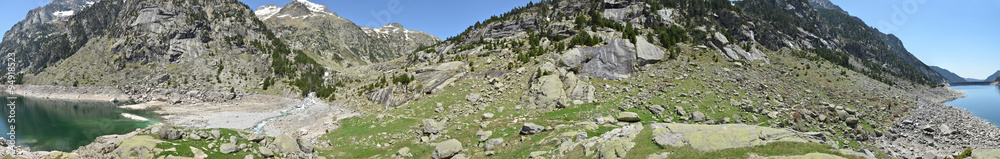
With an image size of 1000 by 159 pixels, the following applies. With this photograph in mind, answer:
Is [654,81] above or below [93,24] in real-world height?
below

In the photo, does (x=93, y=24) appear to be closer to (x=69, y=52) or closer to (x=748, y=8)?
(x=69, y=52)

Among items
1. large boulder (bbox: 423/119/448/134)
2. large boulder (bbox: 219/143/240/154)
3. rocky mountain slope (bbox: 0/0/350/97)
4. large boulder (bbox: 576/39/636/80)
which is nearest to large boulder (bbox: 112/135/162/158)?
large boulder (bbox: 219/143/240/154)

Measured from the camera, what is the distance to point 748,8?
98.0 m

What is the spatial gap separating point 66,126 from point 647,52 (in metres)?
91.5

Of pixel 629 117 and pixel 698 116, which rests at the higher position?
pixel 698 116

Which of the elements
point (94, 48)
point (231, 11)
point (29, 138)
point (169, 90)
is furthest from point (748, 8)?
point (94, 48)

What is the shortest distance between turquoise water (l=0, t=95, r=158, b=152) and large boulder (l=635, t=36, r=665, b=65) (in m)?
71.4

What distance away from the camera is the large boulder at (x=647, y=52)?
47312 millimetres

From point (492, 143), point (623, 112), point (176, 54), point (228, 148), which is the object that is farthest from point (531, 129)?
point (176, 54)

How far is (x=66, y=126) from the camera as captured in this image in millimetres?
53375

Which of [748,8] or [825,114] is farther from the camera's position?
[748,8]

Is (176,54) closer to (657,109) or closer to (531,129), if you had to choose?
(531,129)

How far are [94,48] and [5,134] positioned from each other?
12674 cm

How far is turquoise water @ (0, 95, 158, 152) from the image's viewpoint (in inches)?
1654
